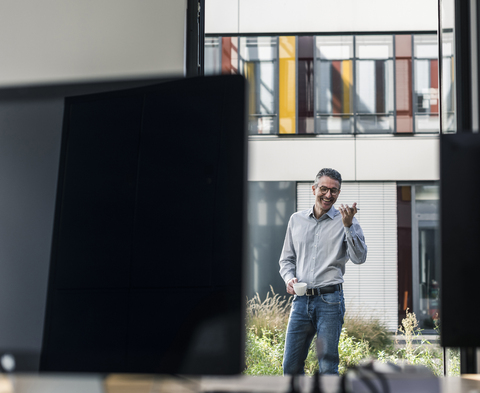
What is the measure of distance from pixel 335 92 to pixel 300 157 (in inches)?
21.9

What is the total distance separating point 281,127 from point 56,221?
7.44 ft

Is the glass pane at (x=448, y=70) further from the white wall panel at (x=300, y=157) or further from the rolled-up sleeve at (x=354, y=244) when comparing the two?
the white wall panel at (x=300, y=157)

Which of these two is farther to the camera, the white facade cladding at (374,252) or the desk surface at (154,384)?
the white facade cladding at (374,252)

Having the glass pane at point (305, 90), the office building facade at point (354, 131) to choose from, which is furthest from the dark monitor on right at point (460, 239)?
the glass pane at point (305, 90)

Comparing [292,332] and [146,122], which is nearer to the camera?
[146,122]

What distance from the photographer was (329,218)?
2.01 metres

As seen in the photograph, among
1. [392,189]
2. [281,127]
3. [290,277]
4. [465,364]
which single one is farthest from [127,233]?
[392,189]

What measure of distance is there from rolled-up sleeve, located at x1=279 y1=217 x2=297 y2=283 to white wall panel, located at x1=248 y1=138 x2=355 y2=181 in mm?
623

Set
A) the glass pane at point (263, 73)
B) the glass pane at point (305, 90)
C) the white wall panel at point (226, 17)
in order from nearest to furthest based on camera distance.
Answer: the white wall panel at point (226, 17)
the glass pane at point (263, 73)
the glass pane at point (305, 90)

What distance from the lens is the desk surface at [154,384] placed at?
1.92ft

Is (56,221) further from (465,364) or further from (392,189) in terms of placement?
(392,189)

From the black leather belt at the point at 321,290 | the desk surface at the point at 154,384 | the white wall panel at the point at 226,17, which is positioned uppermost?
the white wall panel at the point at 226,17

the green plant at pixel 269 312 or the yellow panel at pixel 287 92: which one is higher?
the yellow panel at pixel 287 92

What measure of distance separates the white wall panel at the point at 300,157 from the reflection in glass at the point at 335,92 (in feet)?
0.38
